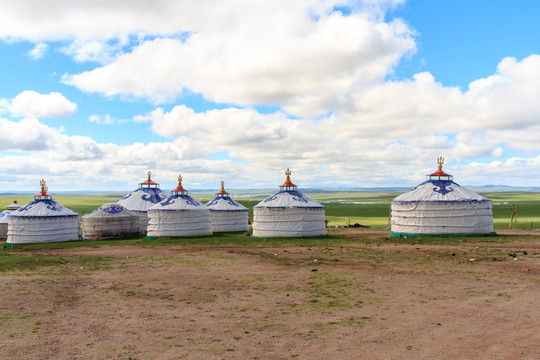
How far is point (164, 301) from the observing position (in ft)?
34.0

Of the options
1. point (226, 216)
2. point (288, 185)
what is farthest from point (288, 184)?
point (226, 216)

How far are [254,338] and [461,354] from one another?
3.20 m

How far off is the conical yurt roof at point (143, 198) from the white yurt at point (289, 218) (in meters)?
12.6

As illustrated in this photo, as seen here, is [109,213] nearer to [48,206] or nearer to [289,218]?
[48,206]

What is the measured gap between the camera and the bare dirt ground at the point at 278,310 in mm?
6863

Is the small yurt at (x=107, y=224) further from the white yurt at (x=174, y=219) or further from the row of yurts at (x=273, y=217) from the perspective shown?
the white yurt at (x=174, y=219)

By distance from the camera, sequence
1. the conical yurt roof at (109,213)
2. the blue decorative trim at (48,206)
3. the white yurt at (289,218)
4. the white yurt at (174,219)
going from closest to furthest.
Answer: the white yurt at (289,218) < the blue decorative trim at (48,206) < the white yurt at (174,219) < the conical yurt roof at (109,213)

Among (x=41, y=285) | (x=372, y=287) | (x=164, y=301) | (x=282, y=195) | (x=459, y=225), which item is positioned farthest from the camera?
(x=282, y=195)

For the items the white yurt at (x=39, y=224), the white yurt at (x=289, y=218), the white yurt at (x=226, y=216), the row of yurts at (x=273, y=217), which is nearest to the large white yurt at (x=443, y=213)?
the row of yurts at (x=273, y=217)

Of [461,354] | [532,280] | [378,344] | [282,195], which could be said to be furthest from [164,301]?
[282,195]

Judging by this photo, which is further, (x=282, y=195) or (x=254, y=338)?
(x=282, y=195)

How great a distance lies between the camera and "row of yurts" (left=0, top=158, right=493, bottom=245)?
26422mm

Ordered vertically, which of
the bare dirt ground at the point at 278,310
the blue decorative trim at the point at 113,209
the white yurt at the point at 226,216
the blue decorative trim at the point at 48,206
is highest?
the blue decorative trim at the point at 48,206

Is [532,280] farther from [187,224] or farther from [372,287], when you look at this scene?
[187,224]
